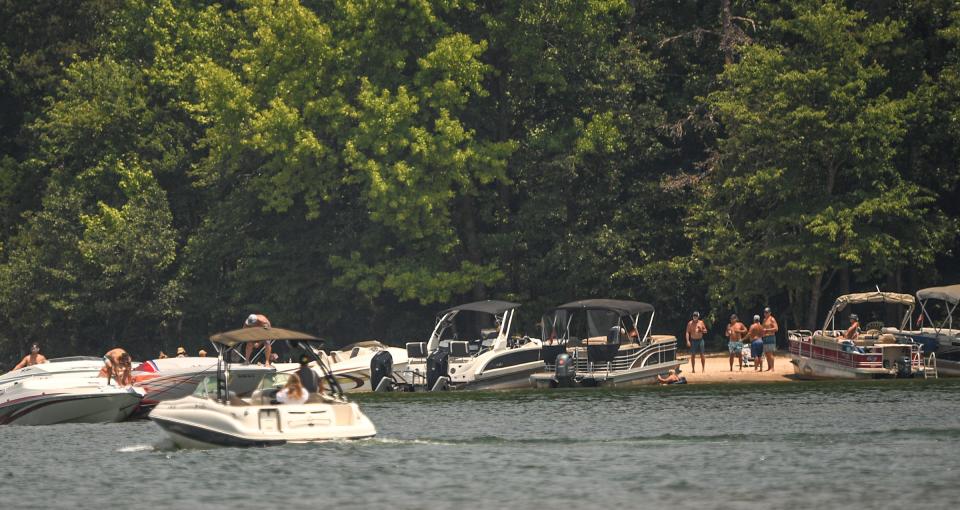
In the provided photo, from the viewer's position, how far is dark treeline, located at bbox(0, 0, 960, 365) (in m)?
59.4

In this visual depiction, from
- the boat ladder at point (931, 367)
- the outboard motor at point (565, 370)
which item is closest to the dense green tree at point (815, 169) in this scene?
the boat ladder at point (931, 367)

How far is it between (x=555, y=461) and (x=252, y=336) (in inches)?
283

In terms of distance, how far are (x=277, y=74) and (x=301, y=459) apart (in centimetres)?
3585

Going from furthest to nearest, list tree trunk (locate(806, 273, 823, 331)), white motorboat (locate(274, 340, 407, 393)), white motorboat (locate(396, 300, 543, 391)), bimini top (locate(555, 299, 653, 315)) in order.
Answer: tree trunk (locate(806, 273, 823, 331)) < white motorboat (locate(274, 340, 407, 393)) < bimini top (locate(555, 299, 653, 315)) < white motorboat (locate(396, 300, 543, 391))

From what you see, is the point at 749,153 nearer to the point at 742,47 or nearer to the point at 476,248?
the point at 742,47

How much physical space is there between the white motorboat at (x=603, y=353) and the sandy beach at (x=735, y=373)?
1.65 meters

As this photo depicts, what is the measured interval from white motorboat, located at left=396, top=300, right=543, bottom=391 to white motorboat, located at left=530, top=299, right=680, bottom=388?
0.54 metres

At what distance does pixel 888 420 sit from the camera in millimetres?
39844

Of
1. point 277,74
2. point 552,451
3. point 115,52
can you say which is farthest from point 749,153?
point 115,52

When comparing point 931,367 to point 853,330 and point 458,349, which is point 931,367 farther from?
point 458,349

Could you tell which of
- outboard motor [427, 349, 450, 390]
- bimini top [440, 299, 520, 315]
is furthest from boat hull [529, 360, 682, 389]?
bimini top [440, 299, 520, 315]

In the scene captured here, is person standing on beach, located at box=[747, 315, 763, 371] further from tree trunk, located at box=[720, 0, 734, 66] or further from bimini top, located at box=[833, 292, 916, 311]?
tree trunk, located at box=[720, 0, 734, 66]

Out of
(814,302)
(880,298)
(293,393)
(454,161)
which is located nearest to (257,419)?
(293,393)

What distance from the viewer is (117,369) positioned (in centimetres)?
4541
